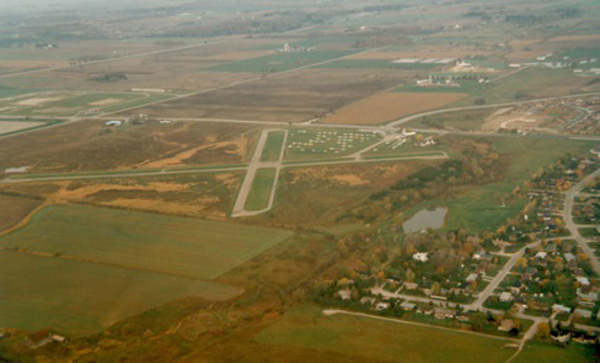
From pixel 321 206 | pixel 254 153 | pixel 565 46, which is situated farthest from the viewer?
pixel 565 46

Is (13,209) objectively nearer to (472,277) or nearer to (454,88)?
(472,277)

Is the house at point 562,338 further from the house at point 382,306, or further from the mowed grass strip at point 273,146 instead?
the mowed grass strip at point 273,146

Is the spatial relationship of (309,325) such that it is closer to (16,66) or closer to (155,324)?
(155,324)

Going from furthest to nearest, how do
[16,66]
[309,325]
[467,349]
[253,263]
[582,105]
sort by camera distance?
[16,66] < [582,105] < [253,263] < [309,325] < [467,349]

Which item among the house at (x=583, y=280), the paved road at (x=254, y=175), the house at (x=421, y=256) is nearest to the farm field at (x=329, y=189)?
the paved road at (x=254, y=175)

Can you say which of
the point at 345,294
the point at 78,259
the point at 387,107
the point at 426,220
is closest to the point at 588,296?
the point at 345,294

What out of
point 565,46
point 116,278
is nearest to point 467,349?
point 116,278

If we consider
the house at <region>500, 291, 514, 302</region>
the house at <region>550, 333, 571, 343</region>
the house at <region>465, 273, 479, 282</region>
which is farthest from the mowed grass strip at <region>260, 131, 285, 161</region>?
the house at <region>550, 333, 571, 343</region>

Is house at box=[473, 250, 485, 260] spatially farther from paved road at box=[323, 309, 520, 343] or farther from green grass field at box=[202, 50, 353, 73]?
green grass field at box=[202, 50, 353, 73]
